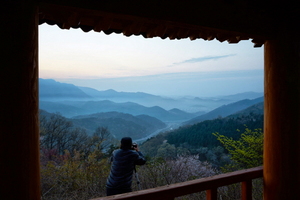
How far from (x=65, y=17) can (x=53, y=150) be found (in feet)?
17.0

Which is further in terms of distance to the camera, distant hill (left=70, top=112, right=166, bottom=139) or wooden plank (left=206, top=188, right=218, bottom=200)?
distant hill (left=70, top=112, right=166, bottom=139)

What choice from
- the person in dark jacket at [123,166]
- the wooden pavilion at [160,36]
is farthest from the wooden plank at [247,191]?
the person in dark jacket at [123,166]

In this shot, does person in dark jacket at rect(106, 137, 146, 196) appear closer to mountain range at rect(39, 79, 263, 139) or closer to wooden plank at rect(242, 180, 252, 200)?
wooden plank at rect(242, 180, 252, 200)

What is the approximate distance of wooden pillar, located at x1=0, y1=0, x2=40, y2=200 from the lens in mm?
938

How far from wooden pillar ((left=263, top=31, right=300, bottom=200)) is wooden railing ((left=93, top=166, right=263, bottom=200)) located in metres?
0.20

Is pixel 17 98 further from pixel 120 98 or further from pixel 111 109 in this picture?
pixel 120 98

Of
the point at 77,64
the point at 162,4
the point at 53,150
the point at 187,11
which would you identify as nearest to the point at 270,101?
the point at 187,11

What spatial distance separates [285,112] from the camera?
1.76 m

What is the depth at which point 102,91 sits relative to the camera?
10.6 metres

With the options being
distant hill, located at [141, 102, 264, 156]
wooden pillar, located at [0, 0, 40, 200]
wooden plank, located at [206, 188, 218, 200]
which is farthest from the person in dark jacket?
distant hill, located at [141, 102, 264, 156]

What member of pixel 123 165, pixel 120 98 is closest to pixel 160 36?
pixel 123 165

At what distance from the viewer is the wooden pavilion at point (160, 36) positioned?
0.95 metres

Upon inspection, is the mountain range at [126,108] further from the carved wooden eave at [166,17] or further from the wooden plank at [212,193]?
the carved wooden eave at [166,17]

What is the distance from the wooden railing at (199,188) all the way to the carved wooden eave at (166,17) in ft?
3.73
